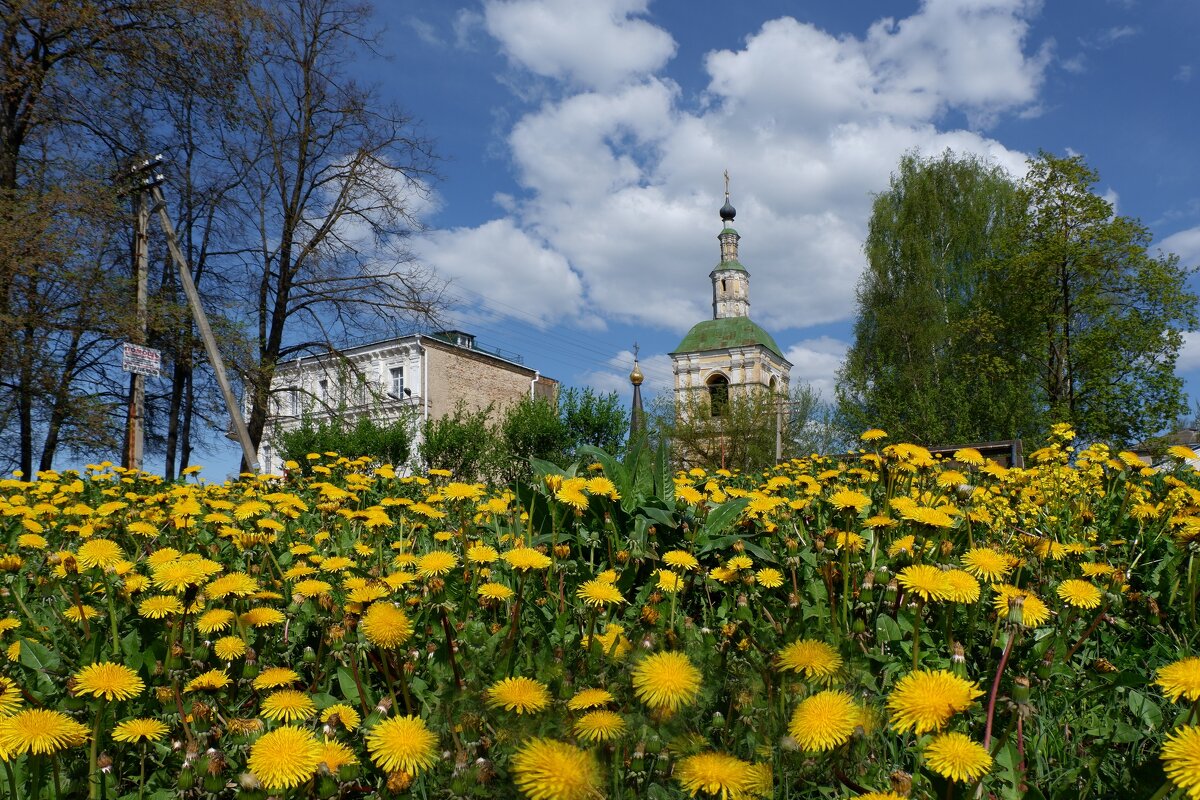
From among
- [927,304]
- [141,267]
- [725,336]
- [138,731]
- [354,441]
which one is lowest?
[138,731]

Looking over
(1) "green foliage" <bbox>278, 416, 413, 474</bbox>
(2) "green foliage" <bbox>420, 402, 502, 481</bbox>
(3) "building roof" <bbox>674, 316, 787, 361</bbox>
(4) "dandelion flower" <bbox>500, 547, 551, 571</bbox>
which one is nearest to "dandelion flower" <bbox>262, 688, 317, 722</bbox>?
(4) "dandelion flower" <bbox>500, 547, 551, 571</bbox>

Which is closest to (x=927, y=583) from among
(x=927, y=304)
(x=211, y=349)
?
(x=211, y=349)

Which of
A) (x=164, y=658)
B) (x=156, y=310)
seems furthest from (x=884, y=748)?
(x=156, y=310)

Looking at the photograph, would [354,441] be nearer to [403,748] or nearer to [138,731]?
[138,731]

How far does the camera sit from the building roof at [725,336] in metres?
47.9

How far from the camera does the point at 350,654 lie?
1.59m

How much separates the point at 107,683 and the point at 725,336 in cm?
4880

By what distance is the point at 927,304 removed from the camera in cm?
2478

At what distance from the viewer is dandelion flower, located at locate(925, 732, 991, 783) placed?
0.94 metres

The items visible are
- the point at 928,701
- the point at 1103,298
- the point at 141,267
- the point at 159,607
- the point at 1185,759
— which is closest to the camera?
the point at 1185,759

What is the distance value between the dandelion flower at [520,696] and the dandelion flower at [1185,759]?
32.6 inches

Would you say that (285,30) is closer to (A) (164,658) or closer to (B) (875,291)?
(A) (164,658)

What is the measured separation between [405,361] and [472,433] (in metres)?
15.3

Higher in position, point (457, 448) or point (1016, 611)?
point (457, 448)
